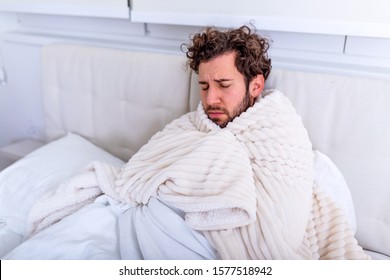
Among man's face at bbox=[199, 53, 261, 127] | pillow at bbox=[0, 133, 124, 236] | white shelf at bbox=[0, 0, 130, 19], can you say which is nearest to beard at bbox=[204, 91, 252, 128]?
man's face at bbox=[199, 53, 261, 127]

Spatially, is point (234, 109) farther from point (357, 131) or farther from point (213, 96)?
point (357, 131)

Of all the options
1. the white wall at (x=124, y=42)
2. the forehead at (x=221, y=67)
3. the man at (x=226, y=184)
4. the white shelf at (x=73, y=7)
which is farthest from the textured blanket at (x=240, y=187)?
the white shelf at (x=73, y=7)

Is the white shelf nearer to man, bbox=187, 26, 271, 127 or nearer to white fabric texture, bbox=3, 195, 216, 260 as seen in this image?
man, bbox=187, 26, 271, 127

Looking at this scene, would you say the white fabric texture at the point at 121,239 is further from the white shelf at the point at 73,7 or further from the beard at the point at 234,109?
the white shelf at the point at 73,7

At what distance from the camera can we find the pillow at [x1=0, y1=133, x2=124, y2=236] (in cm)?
117

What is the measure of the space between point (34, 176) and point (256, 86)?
0.81 metres

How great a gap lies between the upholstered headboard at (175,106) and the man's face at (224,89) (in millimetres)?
167

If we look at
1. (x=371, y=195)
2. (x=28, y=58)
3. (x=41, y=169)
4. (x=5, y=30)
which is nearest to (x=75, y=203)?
(x=41, y=169)

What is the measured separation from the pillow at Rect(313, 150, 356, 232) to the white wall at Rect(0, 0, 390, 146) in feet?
0.98

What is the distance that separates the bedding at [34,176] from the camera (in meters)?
1.13

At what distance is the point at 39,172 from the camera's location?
1269 millimetres

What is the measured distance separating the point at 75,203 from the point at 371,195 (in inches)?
33.7

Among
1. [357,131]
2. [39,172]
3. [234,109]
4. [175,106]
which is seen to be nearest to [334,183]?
[357,131]

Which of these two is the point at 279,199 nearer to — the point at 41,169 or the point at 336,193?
the point at 336,193
